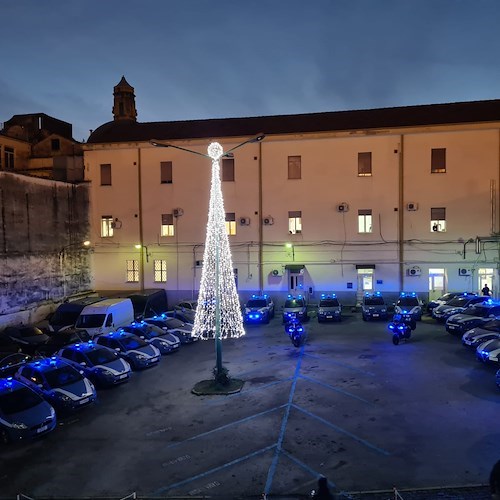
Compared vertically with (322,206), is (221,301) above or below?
below

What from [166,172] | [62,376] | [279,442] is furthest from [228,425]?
[166,172]

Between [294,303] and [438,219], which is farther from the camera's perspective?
[438,219]

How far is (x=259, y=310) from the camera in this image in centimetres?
2630

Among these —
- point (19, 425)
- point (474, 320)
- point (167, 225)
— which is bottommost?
point (19, 425)

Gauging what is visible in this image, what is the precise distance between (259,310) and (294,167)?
31.7 ft

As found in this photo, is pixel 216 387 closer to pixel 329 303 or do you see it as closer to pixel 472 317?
pixel 329 303

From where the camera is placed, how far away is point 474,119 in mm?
30609

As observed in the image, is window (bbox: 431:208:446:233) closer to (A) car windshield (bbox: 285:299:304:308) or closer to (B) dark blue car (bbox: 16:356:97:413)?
(A) car windshield (bbox: 285:299:304:308)

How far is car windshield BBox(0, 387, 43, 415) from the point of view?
1192cm

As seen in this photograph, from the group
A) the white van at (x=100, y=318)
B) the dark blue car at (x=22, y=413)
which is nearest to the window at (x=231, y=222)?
the white van at (x=100, y=318)

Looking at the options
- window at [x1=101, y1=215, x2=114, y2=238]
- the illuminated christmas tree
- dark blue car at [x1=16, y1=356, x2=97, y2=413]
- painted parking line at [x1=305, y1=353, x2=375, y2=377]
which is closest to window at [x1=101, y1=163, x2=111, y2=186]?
window at [x1=101, y1=215, x2=114, y2=238]

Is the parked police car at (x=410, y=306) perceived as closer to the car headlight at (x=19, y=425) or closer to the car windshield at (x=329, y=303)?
the car windshield at (x=329, y=303)

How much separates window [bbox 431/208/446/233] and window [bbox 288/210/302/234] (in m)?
8.11

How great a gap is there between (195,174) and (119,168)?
543 cm
